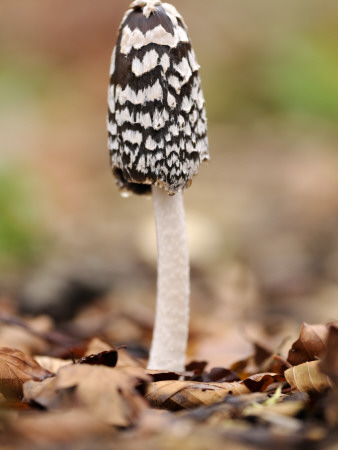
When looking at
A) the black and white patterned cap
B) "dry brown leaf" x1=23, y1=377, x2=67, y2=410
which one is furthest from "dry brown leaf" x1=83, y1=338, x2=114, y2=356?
the black and white patterned cap

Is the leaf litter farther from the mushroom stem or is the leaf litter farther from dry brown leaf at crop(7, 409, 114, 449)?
the mushroom stem

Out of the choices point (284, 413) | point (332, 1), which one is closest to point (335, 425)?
point (284, 413)

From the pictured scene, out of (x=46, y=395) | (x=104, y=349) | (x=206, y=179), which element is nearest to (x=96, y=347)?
(x=104, y=349)

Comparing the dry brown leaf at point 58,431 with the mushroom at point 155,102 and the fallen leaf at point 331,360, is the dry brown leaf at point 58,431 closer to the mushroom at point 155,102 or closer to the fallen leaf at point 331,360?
the fallen leaf at point 331,360

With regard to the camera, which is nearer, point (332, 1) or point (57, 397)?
point (57, 397)

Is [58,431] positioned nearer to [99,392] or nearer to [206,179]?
[99,392]

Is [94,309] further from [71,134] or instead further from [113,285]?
[71,134]
